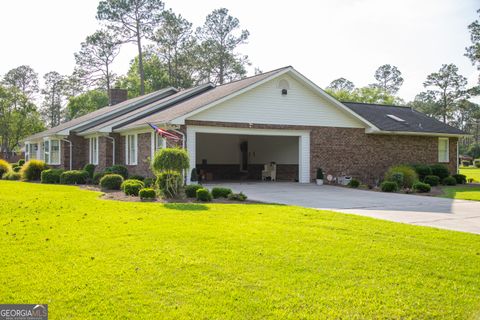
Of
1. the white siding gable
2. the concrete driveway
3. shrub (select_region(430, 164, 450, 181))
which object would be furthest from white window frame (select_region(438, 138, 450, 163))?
the concrete driveway

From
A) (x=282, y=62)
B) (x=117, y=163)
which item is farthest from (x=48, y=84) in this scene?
(x=117, y=163)

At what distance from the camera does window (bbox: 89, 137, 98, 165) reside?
90.8ft

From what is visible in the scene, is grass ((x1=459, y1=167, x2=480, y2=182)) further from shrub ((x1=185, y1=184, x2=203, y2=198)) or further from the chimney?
the chimney

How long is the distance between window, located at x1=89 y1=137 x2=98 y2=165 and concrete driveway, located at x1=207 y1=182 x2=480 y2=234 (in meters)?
12.1

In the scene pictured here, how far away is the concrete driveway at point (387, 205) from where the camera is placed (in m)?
11.0

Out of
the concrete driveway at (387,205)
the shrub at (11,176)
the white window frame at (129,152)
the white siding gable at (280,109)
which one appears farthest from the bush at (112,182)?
the shrub at (11,176)

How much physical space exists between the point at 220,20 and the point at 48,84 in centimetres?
3813

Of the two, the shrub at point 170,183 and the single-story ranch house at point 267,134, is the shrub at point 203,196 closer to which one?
the shrub at point 170,183

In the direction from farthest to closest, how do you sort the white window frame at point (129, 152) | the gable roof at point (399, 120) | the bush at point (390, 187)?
the gable roof at point (399, 120), the white window frame at point (129, 152), the bush at point (390, 187)

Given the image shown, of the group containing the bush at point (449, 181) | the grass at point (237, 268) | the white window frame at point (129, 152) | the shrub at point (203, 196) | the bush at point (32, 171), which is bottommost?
the grass at point (237, 268)

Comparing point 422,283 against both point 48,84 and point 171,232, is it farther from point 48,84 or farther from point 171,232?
point 48,84

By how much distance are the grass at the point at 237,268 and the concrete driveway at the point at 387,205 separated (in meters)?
1.65

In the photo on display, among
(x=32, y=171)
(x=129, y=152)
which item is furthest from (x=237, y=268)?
(x=32, y=171)

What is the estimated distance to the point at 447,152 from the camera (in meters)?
27.2
